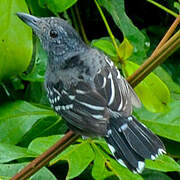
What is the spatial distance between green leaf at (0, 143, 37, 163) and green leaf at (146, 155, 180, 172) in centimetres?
44

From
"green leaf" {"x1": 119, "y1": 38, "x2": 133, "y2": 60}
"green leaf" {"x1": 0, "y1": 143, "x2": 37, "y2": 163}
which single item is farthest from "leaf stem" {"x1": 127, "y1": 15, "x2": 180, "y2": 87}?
"green leaf" {"x1": 0, "y1": 143, "x2": 37, "y2": 163}

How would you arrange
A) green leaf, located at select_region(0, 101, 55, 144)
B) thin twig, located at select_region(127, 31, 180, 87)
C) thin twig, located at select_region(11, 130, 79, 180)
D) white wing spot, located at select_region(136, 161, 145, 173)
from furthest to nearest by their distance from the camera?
green leaf, located at select_region(0, 101, 55, 144)
white wing spot, located at select_region(136, 161, 145, 173)
thin twig, located at select_region(11, 130, 79, 180)
thin twig, located at select_region(127, 31, 180, 87)

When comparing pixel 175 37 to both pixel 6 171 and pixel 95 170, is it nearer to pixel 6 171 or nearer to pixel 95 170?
pixel 95 170

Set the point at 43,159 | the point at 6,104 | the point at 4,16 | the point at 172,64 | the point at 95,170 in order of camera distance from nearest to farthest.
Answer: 1. the point at 43,159
2. the point at 95,170
3. the point at 4,16
4. the point at 6,104
5. the point at 172,64

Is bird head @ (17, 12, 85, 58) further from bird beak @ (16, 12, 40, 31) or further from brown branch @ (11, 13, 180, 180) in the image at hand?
brown branch @ (11, 13, 180, 180)

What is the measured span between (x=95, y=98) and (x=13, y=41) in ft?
1.30

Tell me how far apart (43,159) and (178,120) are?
84 cm

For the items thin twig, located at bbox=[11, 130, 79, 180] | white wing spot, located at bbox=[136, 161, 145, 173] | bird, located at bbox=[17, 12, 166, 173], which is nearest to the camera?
thin twig, located at bbox=[11, 130, 79, 180]

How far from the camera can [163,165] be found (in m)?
2.06

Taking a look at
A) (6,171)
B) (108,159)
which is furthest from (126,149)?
(6,171)

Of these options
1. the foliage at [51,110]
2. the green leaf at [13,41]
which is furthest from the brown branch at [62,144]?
the green leaf at [13,41]

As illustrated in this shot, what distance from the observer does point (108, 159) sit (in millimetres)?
2090

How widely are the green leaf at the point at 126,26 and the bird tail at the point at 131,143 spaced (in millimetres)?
480

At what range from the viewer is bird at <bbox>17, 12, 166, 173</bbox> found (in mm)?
2038
